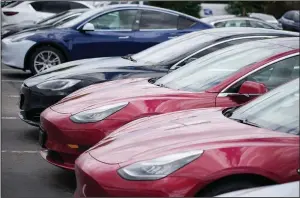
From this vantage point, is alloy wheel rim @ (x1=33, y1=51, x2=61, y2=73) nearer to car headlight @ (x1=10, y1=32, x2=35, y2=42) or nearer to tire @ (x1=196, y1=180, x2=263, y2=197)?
car headlight @ (x1=10, y1=32, x2=35, y2=42)

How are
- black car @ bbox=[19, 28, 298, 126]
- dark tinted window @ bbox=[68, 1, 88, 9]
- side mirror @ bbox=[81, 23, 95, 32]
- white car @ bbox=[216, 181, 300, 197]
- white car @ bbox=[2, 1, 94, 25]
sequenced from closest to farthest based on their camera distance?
white car @ bbox=[216, 181, 300, 197] → black car @ bbox=[19, 28, 298, 126] → side mirror @ bbox=[81, 23, 95, 32] → white car @ bbox=[2, 1, 94, 25] → dark tinted window @ bbox=[68, 1, 88, 9]

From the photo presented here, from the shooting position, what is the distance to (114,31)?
44.9 feet

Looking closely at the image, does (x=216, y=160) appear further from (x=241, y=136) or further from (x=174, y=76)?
(x=174, y=76)

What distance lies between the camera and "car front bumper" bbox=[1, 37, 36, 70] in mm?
13229

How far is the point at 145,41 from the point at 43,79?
5187 mm

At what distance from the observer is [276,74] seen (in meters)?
6.25

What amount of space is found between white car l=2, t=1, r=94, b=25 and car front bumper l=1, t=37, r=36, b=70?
26.5 ft

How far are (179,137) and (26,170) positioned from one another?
8.74 ft

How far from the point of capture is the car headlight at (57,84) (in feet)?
27.1

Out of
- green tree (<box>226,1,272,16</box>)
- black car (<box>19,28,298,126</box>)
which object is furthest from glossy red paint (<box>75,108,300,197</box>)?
green tree (<box>226,1,272,16</box>)

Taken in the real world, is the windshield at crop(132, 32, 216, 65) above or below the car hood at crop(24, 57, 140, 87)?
above

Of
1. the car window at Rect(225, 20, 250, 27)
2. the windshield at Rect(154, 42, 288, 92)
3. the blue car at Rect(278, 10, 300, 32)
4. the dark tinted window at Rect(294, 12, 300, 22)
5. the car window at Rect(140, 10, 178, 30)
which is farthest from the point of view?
the blue car at Rect(278, 10, 300, 32)

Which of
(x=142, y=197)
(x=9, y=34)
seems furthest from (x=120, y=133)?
(x=9, y=34)

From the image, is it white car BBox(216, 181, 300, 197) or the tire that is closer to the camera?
white car BBox(216, 181, 300, 197)
